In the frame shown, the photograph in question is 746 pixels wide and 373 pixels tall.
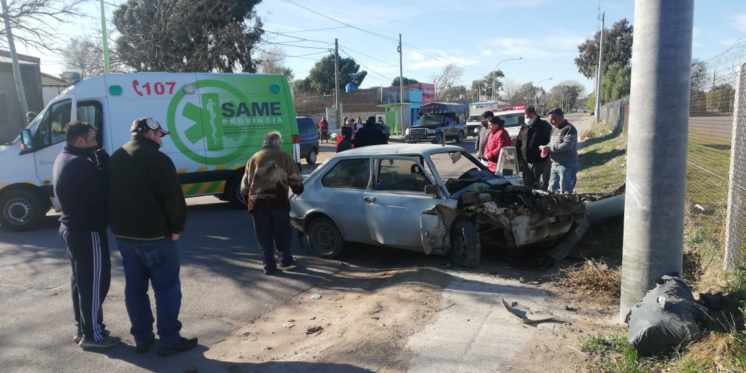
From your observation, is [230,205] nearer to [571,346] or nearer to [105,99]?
[105,99]

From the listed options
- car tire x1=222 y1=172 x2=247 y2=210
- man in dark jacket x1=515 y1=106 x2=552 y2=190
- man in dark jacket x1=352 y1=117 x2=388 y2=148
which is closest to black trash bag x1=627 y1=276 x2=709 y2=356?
man in dark jacket x1=515 y1=106 x2=552 y2=190

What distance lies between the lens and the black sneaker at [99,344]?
4262 millimetres

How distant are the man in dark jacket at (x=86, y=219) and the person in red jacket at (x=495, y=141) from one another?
20.7 ft

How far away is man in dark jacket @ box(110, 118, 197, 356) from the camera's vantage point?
3.93 meters

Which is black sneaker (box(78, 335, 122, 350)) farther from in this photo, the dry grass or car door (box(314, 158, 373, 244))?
the dry grass

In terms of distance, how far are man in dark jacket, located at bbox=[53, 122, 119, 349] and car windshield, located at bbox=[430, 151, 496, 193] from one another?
350cm

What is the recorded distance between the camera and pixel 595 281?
16.4 ft

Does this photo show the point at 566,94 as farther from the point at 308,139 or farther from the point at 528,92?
the point at 308,139

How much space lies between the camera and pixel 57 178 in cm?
410

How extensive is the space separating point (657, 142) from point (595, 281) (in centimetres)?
173

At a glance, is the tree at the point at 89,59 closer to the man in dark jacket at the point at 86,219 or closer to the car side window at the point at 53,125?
the car side window at the point at 53,125

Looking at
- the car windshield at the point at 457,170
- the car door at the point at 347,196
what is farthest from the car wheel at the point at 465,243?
the car door at the point at 347,196

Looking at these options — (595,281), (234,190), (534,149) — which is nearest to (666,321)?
(595,281)

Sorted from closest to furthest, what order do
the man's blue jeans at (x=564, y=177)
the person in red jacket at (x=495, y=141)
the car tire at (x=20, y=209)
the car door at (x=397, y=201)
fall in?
1. the car door at (x=397, y=201)
2. the man's blue jeans at (x=564, y=177)
3. the person in red jacket at (x=495, y=141)
4. the car tire at (x=20, y=209)
